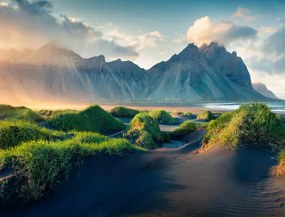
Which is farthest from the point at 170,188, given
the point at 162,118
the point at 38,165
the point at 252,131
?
the point at 162,118

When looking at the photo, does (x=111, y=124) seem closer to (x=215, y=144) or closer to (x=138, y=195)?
(x=215, y=144)

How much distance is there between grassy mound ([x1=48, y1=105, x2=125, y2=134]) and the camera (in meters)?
16.5

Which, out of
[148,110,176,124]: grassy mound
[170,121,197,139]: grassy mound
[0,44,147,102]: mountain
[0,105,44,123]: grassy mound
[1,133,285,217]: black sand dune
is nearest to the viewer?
[1,133,285,217]: black sand dune

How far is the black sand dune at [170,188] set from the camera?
20.1 ft

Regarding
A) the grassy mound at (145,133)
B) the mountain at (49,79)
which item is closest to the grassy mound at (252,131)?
the grassy mound at (145,133)

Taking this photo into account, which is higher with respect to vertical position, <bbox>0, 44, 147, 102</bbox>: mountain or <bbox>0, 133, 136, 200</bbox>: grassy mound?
<bbox>0, 44, 147, 102</bbox>: mountain

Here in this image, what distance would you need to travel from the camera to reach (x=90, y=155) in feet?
28.6

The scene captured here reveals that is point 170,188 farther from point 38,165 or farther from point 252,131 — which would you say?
point 252,131

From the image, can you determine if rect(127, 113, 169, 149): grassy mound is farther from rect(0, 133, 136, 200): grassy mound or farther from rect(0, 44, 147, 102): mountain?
rect(0, 44, 147, 102): mountain

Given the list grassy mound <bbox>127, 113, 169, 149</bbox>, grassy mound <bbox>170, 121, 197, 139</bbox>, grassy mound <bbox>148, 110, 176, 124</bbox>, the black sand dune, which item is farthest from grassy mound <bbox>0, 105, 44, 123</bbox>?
the black sand dune

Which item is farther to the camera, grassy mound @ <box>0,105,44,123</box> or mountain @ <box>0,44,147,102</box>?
mountain @ <box>0,44,147,102</box>

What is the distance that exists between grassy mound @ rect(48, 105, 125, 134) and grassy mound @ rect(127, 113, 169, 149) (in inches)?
73.4

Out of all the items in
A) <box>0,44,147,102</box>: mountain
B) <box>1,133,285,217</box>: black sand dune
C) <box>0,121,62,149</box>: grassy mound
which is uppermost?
<box>0,44,147,102</box>: mountain

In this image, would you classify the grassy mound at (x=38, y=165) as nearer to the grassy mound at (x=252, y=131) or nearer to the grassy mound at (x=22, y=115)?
the grassy mound at (x=252, y=131)
